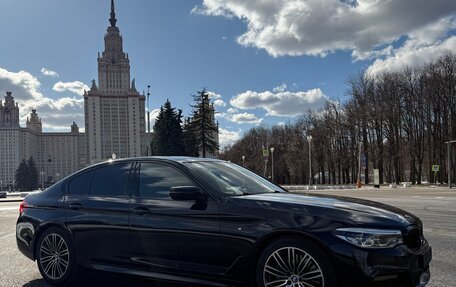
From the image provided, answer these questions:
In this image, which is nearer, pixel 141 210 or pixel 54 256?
pixel 141 210

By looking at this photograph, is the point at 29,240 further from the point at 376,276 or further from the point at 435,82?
the point at 435,82

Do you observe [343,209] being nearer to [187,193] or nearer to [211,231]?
[211,231]

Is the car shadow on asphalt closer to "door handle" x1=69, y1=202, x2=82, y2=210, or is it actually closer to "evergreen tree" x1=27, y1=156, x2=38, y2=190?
"door handle" x1=69, y1=202, x2=82, y2=210

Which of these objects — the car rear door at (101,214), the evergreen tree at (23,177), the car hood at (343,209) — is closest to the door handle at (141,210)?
the car rear door at (101,214)

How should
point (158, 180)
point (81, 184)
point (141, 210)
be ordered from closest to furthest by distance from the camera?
1. point (141, 210)
2. point (158, 180)
3. point (81, 184)

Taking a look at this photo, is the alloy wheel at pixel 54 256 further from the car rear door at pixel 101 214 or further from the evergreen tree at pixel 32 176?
the evergreen tree at pixel 32 176

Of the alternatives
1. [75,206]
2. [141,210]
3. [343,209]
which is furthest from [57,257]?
[343,209]

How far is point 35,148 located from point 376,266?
184 meters

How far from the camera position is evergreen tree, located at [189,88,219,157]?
7356 cm

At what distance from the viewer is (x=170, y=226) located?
498cm

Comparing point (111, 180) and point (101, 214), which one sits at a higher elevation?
point (111, 180)

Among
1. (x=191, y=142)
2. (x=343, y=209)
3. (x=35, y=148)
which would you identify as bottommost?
(x=343, y=209)

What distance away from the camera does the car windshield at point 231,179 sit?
5.05 meters

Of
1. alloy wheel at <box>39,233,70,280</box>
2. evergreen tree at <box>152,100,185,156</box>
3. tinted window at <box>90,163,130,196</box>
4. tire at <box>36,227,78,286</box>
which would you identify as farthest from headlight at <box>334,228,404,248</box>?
evergreen tree at <box>152,100,185,156</box>
